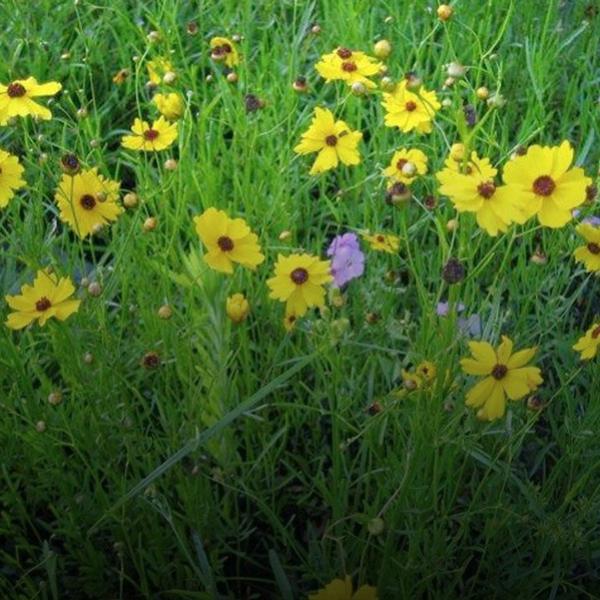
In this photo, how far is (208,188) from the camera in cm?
170

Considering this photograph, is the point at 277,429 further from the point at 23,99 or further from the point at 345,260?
the point at 23,99

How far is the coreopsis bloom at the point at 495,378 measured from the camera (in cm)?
120

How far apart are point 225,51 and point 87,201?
497mm

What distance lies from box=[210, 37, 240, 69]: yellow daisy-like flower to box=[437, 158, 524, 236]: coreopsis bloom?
2.24 feet

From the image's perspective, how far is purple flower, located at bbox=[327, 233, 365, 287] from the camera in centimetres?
156

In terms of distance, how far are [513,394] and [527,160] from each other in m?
0.23

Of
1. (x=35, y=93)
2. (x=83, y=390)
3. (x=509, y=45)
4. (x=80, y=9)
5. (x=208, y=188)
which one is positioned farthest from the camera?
(x=80, y=9)

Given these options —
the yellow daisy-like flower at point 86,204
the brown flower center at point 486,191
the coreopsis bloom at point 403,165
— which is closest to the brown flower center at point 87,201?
the yellow daisy-like flower at point 86,204

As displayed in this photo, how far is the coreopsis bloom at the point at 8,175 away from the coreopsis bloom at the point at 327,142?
37 centimetres

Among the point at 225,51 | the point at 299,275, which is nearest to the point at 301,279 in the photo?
the point at 299,275

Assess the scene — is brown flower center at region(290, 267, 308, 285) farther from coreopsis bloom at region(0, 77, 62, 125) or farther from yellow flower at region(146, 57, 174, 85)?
yellow flower at region(146, 57, 174, 85)

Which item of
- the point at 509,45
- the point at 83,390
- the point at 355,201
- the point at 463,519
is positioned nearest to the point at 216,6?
the point at 509,45

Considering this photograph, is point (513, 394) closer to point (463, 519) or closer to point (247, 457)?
point (463, 519)

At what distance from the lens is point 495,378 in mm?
1204
